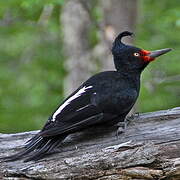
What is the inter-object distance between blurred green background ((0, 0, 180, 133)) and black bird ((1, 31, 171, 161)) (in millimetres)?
5541

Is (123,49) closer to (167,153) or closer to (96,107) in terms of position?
(96,107)

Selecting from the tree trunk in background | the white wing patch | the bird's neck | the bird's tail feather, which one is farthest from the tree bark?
the tree trunk in background

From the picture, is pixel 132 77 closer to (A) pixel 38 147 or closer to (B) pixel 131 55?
(B) pixel 131 55

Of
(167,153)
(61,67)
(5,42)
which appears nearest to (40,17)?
(61,67)

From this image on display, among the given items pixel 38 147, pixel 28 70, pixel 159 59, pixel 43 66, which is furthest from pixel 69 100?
pixel 28 70

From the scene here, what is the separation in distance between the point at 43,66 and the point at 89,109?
367 inches

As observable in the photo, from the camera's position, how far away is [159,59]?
43.8ft

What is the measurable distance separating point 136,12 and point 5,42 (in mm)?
7982

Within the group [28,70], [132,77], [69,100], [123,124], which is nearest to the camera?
[69,100]

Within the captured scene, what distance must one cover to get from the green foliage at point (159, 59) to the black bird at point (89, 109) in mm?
5697

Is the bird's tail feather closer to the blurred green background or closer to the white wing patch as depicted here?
the white wing patch

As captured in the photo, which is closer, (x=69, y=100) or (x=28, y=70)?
(x=69, y=100)

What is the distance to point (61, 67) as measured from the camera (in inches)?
557

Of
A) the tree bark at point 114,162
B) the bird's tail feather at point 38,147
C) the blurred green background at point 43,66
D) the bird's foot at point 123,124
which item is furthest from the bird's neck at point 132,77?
the blurred green background at point 43,66
